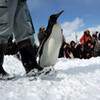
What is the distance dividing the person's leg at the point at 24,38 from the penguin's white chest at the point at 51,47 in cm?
55

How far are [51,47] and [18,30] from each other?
66 centimetres

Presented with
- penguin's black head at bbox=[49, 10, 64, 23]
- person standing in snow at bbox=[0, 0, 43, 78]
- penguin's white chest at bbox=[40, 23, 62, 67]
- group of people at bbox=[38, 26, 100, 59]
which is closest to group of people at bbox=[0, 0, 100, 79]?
person standing in snow at bbox=[0, 0, 43, 78]

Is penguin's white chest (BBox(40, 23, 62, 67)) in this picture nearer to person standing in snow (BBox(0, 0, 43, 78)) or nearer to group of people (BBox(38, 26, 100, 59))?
person standing in snow (BBox(0, 0, 43, 78))

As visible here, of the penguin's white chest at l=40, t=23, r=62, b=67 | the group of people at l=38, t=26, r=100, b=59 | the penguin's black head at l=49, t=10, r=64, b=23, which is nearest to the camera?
the penguin's white chest at l=40, t=23, r=62, b=67

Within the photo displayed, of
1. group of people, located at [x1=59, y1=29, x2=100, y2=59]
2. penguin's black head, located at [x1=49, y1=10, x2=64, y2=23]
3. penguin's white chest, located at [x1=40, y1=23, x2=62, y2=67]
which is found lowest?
group of people, located at [x1=59, y1=29, x2=100, y2=59]

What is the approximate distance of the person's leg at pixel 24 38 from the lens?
5.29 feet

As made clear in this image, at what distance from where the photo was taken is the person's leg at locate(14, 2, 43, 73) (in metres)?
1.61

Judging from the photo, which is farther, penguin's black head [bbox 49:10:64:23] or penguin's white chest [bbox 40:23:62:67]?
penguin's black head [bbox 49:10:64:23]

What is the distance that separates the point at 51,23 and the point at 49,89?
1.31 m

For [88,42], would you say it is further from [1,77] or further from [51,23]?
[1,77]

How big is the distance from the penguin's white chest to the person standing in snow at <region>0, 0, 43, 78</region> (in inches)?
21.2

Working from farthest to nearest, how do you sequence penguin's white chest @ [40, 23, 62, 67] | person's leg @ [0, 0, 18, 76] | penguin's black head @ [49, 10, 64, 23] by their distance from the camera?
penguin's black head @ [49, 10, 64, 23] → penguin's white chest @ [40, 23, 62, 67] → person's leg @ [0, 0, 18, 76]

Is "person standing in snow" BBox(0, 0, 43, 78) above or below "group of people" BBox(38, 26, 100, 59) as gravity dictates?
above

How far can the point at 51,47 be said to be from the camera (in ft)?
7.15
